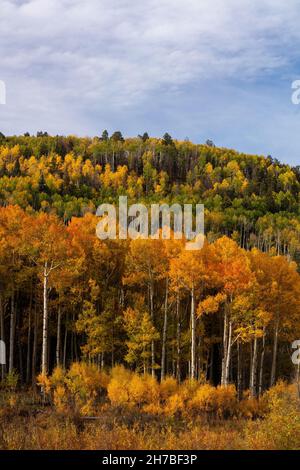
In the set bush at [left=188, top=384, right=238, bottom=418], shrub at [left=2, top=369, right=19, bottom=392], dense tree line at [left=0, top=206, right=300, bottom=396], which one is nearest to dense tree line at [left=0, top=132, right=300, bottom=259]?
dense tree line at [left=0, top=206, right=300, bottom=396]

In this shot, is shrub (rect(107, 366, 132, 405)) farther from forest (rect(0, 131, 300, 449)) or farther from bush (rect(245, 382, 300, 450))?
bush (rect(245, 382, 300, 450))

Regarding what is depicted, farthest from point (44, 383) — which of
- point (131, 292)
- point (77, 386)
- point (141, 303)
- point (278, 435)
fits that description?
point (278, 435)

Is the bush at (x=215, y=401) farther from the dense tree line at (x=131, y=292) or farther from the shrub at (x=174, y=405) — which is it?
the dense tree line at (x=131, y=292)

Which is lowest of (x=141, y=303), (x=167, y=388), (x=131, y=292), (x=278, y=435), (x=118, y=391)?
(x=167, y=388)

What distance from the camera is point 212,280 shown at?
30875 mm

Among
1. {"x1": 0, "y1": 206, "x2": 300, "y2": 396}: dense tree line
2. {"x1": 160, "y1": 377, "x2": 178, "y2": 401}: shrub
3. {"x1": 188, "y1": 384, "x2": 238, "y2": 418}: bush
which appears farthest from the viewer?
{"x1": 0, "y1": 206, "x2": 300, "y2": 396}: dense tree line

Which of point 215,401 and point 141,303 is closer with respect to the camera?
point 215,401

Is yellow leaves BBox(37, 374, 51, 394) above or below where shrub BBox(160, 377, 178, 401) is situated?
above

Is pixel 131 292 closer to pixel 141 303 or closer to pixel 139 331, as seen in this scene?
pixel 141 303

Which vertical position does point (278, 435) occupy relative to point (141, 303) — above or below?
below

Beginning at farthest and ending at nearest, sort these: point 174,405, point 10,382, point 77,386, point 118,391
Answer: point 10,382, point 77,386, point 118,391, point 174,405

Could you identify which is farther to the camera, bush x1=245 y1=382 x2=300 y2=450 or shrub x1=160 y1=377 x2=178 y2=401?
shrub x1=160 y1=377 x2=178 y2=401

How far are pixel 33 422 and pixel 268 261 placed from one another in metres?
19.7

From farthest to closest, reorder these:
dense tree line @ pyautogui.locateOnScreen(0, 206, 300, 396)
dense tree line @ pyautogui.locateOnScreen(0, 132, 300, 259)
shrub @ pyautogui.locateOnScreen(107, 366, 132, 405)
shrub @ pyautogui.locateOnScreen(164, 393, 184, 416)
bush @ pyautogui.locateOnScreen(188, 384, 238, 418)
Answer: dense tree line @ pyautogui.locateOnScreen(0, 132, 300, 259)
dense tree line @ pyautogui.locateOnScreen(0, 206, 300, 396)
bush @ pyautogui.locateOnScreen(188, 384, 238, 418)
shrub @ pyautogui.locateOnScreen(107, 366, 132, 405)
shrub @ pyautogui.locateOnScreen(164, 393, 184, 416)
